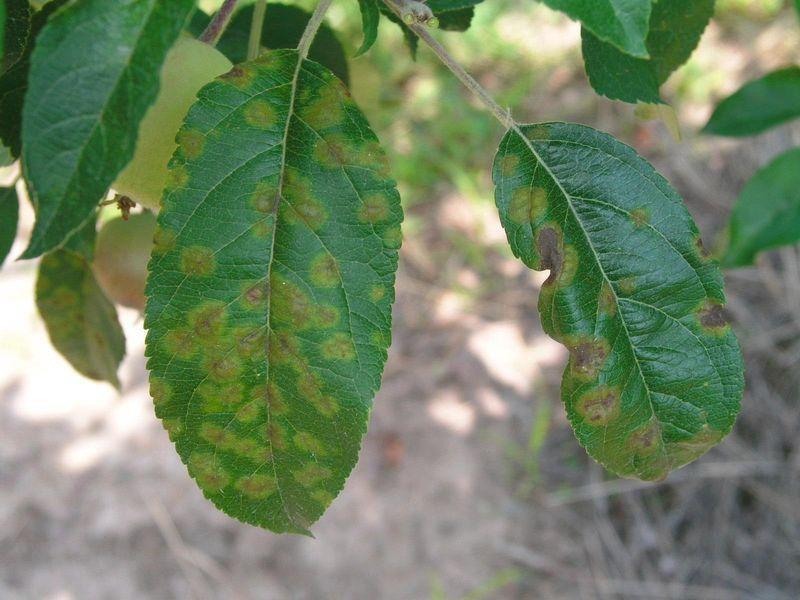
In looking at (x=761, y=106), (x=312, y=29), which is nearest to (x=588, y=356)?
(x=312, y=29)

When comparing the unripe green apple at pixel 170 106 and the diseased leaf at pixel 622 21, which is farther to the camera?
the unripe green apple at pixel 170 106

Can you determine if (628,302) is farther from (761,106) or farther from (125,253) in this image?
(761,106)

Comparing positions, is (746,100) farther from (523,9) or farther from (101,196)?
(523,9)

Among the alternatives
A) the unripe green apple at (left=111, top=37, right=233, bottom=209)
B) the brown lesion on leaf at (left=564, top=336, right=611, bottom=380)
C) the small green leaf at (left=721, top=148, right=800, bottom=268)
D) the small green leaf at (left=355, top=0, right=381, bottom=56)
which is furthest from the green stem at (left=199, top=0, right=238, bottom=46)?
the small green leaf at (left=721, top=148, right=800, bottom=268)

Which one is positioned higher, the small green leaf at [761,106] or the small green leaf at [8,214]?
the small green leaf at [761,106]

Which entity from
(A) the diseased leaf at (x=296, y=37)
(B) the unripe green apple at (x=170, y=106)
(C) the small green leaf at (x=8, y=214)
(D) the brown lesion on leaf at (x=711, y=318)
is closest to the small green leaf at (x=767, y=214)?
(D) the brown lesion on leaf at (x=711, y=318)

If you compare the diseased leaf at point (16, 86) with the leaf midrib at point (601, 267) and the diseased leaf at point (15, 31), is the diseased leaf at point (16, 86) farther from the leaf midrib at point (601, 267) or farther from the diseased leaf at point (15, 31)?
the leaf midrib at point (601, 267)
